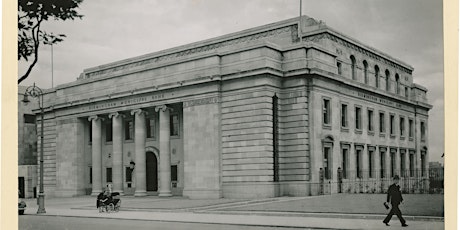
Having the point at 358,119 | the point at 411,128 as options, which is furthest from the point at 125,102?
the point at 411,128

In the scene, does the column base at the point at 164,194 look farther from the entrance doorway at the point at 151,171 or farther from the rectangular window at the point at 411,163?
the rectangular window at the point at 411,163

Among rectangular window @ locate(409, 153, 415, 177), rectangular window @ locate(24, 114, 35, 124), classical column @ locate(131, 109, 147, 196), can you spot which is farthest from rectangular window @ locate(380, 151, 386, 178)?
rectangular window @ locate(24, 114, 35, 124)

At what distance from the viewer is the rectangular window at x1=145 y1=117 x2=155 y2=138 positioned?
42.5 meters

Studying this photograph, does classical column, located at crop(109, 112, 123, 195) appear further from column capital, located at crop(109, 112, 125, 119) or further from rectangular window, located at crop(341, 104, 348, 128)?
rectangular window, located at crop(341, 104, 348, 128)

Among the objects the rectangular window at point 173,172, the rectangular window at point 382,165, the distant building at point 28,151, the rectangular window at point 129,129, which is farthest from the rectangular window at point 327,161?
the distant building at point 28,151

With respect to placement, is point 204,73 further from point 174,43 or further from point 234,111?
point 174,43

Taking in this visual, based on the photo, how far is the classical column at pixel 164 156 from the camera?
129 ft

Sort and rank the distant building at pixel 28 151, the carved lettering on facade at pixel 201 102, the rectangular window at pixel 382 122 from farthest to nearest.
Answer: the carved lettering on facade at pixel 201 102, the rectangular window at pixel 382 122, the distant building at pixel 28 151

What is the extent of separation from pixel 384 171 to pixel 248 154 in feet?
28.2

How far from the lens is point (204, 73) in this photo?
36.0m

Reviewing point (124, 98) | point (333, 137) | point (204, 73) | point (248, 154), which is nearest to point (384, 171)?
point (333, 137)

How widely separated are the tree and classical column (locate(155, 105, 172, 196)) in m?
21.0

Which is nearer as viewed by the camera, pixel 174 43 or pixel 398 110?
pixel 174 43

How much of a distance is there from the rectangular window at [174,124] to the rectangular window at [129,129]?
4.26m
